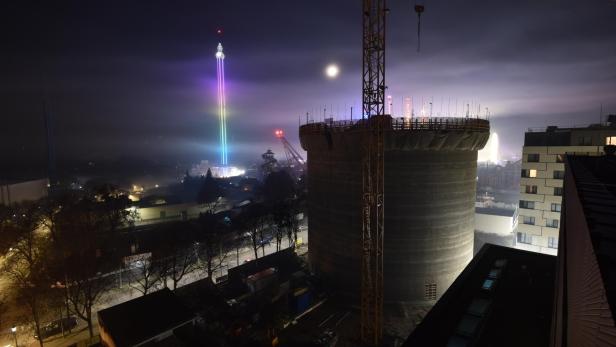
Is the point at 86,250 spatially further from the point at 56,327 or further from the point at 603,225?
the point at 603,225

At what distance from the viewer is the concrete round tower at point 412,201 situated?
96.2 feet

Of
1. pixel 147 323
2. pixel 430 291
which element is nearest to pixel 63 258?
pixel 147 323

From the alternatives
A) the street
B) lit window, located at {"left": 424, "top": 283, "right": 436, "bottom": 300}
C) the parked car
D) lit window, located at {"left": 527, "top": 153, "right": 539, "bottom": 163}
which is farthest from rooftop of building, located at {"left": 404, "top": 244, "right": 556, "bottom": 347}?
the parked car

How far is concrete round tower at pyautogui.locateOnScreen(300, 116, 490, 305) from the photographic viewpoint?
29.3 meters

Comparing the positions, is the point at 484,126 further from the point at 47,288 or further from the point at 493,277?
the point at 47,288

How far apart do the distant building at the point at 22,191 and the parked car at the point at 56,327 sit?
2108 inches

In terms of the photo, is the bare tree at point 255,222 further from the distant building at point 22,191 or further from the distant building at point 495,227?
the distant building at point 22,191

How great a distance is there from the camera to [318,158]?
33875 mm

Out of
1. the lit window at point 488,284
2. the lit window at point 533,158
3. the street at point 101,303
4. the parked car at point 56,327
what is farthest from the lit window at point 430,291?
the parked car at point 56,327

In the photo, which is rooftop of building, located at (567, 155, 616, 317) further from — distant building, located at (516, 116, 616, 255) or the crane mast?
distant building, located at (516, 116, 616, 255)

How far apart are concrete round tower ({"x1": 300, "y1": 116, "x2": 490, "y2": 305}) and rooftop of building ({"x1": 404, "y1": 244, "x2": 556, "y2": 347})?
7.07 m

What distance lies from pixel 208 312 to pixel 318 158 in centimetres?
1837

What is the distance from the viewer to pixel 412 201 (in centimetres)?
2953

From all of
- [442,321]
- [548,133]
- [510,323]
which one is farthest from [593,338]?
[548,133]
